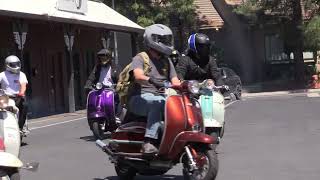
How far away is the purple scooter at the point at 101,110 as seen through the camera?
13555 mm

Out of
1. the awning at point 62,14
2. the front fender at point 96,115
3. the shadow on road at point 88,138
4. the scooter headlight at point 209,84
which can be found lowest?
the shadow on road at point 88,138

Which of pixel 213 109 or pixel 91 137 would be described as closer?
pixel 213 109

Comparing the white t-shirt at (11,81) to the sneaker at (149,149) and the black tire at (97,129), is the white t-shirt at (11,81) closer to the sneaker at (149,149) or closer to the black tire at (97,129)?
the black tire at (97,129)

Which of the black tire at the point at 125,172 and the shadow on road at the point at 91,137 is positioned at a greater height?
the black tire at the point at 125,172

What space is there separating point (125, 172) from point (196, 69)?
2232mm

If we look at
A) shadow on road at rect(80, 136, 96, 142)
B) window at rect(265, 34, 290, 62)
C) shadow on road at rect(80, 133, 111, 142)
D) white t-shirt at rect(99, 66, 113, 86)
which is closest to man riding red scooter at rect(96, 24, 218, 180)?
white t-shirt at rect(99, 66, 113, 86)

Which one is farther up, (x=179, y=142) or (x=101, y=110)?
(x=179, y=142)

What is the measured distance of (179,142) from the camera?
7613 millimetres

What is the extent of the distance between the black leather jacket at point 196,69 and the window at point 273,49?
31181 millimetres

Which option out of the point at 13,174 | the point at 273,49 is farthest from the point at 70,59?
the point at 13,174

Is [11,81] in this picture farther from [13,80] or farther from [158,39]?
[158,39]

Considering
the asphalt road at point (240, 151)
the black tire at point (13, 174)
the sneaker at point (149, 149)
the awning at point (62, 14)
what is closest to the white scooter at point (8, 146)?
the black tire at point (13, 174)

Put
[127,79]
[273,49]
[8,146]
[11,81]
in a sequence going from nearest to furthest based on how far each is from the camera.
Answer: [8,146] < [127,79] < [11,81] < [273,49]

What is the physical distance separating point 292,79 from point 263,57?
97.5 inches
